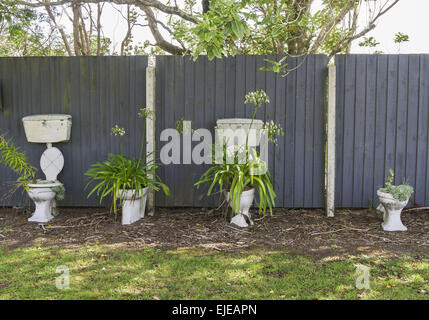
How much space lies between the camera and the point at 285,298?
2229 millimetres

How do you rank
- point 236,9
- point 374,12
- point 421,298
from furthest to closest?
point 374,12, point 236,9, point 421,298

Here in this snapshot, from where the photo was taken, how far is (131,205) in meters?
3.76

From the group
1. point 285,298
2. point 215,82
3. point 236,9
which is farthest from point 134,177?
point 285,298

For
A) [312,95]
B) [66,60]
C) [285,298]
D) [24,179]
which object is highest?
[66,60]

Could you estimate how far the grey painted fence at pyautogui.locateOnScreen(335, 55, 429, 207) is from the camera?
413 centimetres

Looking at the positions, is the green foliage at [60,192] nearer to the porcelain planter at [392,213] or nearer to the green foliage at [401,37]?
the porcelain planter at [392,213]

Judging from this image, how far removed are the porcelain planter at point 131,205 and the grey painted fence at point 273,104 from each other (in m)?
0.59

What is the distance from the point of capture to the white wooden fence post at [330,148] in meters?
4.00

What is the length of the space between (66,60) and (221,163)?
6.89 ft

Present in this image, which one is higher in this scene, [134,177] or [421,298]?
[134,177]

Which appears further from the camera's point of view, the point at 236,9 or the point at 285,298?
the point at 236,9

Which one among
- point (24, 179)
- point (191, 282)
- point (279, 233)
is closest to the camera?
point (191, 282)

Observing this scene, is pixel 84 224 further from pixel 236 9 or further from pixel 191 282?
pixel 236 9

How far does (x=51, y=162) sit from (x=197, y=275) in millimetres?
2395
